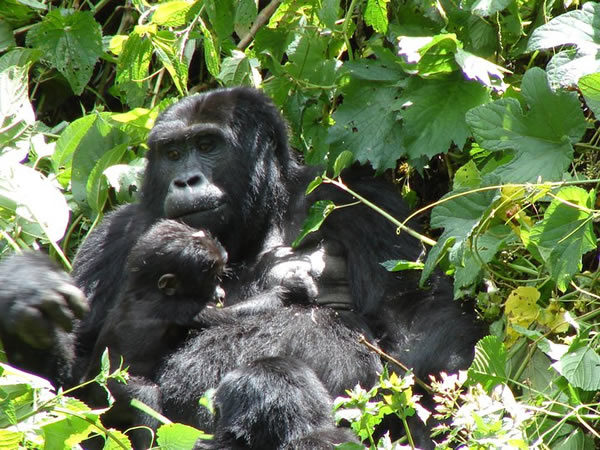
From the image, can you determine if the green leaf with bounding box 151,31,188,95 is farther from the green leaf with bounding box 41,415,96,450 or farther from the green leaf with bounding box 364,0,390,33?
the green leaf with bounding box 41,415,96,450

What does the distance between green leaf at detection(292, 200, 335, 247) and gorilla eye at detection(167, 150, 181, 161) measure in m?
0.68

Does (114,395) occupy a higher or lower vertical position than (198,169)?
lower

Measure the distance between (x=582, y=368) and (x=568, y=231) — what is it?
0.46m

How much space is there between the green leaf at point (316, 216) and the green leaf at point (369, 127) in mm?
332

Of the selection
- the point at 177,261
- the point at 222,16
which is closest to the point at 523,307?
the point at 177,261

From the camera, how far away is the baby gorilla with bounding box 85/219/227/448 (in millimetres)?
3941

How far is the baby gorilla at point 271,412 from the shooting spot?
337 centimetres

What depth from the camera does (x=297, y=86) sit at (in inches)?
197

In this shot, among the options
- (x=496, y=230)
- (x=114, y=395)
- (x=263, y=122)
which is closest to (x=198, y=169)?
(x=263, y=122)

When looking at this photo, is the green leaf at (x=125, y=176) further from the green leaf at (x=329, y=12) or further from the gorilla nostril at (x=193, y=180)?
the green leaf at (x=329, y=12)

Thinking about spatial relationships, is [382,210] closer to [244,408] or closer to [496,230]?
[496,230]

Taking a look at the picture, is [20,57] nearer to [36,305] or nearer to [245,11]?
[245,11]

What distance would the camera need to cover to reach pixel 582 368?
316 centimetres

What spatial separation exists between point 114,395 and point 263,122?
1523 millimetres
